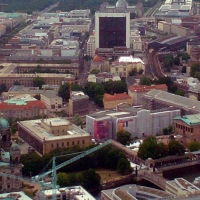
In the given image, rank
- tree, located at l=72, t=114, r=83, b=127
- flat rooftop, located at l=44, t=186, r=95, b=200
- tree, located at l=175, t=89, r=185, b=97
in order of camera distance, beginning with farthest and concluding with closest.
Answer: tree, located at l=175, t=89, r=185, b=97, tree, located at l=72, t=114, r=83, b=127, flat rooftop, located at l=44, t=186, r=95, b=200

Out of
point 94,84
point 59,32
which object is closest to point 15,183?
point 94,84

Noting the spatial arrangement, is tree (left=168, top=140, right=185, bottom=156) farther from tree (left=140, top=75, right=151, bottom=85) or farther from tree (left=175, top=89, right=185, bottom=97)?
tree (left=140, top=75, right=151, bottom=85)

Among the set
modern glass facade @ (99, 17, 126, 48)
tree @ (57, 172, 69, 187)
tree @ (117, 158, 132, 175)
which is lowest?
tree @ (117, 158, 132, 175)

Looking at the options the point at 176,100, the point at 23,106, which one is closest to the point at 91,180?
the point at 176,100

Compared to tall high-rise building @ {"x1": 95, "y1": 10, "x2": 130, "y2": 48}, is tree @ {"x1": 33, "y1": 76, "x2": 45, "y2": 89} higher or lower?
lower

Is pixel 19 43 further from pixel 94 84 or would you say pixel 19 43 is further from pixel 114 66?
pixel 94 84

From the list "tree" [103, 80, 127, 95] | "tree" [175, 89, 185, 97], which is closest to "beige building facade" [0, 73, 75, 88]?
"tree" [103, 80, 127, 95]

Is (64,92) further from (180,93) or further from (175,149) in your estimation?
(175,149)
